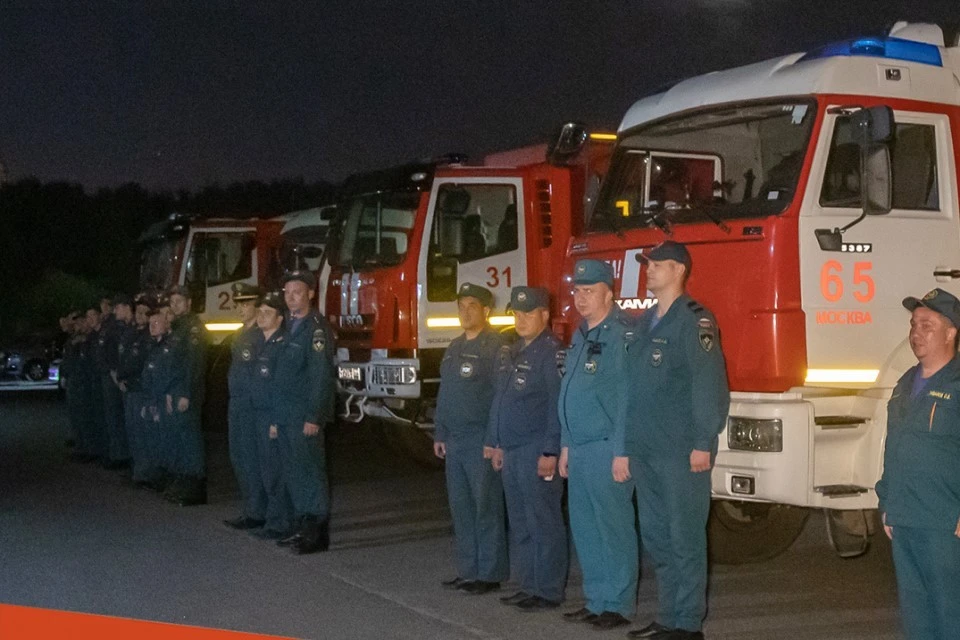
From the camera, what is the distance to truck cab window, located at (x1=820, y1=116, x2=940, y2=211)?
7102mm

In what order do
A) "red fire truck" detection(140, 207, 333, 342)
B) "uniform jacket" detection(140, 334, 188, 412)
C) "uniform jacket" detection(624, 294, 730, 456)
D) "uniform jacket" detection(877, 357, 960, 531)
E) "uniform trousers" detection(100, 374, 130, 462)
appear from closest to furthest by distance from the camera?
"uniform jacket" detection(877, 357, 960, 531), "uniform jacket" detection(624, 294, 730, 456), "uniform jacket" detection(140, 334, 188, 412), "uniform trousers" detection(100, 374, 130, 462), "red fire truck" detection(140, 207, 333, 342)

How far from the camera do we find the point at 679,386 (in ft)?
21.4

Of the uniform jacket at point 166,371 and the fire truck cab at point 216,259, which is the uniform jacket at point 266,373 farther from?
the fire truck cab at point 216,259

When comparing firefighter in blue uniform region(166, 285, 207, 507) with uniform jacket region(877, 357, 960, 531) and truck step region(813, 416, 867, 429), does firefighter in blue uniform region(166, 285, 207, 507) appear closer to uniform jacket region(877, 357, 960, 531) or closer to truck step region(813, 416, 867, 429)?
truck step region(813, 416, 867, 429)

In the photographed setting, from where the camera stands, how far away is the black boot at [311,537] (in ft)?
30.4

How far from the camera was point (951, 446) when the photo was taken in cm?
529

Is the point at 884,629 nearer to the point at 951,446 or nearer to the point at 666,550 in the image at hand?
the point at 666,550

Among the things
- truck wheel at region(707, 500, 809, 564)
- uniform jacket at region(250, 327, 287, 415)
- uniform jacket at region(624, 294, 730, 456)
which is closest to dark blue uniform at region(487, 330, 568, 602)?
uniform jacket at region(624, 294, 730, 456)

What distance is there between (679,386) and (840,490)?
111cm

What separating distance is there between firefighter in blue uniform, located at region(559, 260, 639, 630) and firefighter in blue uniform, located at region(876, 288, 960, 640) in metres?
1.61

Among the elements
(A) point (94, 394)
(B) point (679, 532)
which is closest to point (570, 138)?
(B) point (679, 532)

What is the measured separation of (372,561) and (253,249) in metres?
9.93

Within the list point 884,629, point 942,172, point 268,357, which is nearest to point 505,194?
point 268,357

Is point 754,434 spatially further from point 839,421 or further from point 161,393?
point 161,393
